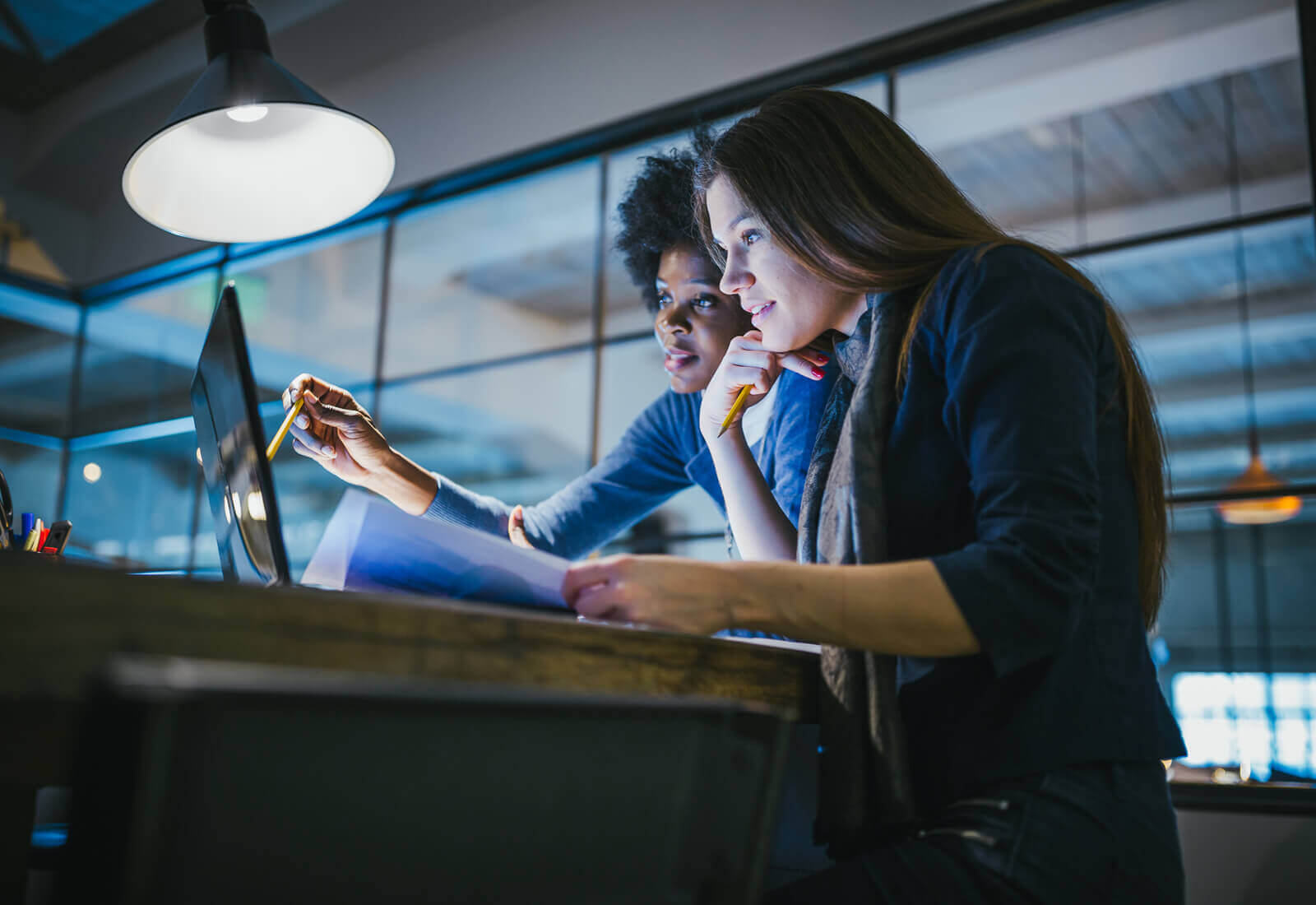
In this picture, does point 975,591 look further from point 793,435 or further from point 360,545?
point 793,435

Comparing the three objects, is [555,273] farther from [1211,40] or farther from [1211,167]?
[1211,40]

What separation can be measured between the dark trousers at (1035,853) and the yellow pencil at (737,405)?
69 centimetres

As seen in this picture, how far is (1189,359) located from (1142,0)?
668 centimetres

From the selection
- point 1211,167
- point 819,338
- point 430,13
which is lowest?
point 819,338

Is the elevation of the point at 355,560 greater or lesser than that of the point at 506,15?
lesser

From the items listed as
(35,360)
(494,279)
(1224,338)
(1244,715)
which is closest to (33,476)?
(35,360)

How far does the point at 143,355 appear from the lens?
7480 millimetres

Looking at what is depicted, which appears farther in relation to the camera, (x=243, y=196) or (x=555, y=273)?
(x=555, y=273)

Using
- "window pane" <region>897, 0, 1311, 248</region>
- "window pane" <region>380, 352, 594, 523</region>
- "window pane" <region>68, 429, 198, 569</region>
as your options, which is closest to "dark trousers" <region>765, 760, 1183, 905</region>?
"window pane" <region>897, 0, 1311, 248</region>

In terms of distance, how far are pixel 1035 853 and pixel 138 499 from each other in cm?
1103

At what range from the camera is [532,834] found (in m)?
0.50

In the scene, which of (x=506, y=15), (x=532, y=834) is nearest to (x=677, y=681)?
(x=532, y=834)

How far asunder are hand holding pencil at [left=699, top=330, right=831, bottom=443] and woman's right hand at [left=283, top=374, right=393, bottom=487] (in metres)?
0.52

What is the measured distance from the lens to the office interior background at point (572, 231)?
11.7 ft
